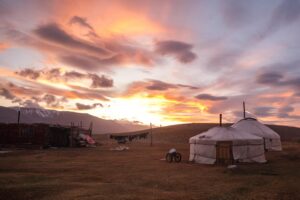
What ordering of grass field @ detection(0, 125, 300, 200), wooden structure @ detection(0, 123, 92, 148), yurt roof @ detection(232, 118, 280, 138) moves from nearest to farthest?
grass field @ detection(0, 125, 300, 200) < yurt roof @ detection(232, 118, 280, 138) < wooden structure @ detection(0, 123, 92, 148)

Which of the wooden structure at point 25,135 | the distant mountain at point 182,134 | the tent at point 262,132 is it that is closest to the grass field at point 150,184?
the tent at point 262,132

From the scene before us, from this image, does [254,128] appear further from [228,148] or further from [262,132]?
[228,148]

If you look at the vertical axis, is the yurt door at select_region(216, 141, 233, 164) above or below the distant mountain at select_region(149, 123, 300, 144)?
below

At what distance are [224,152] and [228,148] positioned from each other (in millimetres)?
466

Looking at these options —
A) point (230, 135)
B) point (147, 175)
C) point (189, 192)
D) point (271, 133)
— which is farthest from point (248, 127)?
point (189, 192)

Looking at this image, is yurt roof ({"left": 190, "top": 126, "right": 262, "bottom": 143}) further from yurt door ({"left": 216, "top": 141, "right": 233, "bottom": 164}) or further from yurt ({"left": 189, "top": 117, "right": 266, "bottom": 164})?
yurt door ({"left": 216, "top": 141, "right": 233, "bottom": 164})

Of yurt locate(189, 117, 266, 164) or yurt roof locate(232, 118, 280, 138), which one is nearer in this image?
yurt locate(189, 117, 266, 164)

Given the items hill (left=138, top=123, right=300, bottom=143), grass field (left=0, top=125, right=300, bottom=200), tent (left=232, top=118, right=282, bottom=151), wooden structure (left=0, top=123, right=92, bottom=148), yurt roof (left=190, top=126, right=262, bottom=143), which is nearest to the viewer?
grass field (left=0, top=125, right=300, bottom=200)

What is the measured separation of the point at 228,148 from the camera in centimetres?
2559

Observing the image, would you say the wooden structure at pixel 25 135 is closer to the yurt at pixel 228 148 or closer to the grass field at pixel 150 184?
the grass field at pixel 150 184

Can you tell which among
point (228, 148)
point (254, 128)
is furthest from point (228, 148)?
point (254, 128)

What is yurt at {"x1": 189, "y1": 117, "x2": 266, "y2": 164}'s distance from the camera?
2556 cm

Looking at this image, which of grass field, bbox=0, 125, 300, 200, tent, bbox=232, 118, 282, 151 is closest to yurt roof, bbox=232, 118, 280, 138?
tent, bbox=232, 118, 282, 151

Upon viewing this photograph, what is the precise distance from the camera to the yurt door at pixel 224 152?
83.7 ft
